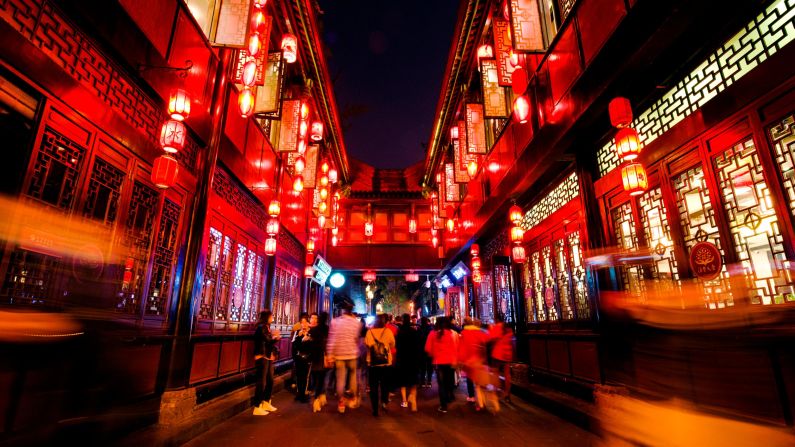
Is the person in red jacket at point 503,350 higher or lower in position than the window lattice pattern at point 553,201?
lower

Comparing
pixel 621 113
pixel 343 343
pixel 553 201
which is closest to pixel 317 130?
pixel 553 201

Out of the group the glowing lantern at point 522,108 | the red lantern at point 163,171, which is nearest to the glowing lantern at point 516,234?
the glowing lantern at point 522,108

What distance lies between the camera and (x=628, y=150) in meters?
5.28

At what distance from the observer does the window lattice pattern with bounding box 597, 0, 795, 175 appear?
396 centimetres

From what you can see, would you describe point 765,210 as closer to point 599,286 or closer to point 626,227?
point 626,227

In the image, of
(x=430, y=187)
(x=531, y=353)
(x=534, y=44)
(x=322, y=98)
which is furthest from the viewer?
(x=430, y=187)

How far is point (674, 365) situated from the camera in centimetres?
513

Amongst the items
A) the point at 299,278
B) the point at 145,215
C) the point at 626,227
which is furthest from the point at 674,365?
the point at 299,278

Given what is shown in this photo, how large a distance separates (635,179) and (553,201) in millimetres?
4274

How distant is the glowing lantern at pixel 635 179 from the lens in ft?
17.2

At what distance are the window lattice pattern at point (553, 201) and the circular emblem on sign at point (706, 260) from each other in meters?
3.08

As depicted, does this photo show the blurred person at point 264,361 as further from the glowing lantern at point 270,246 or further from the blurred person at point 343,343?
the glowing lantern at point 270,246

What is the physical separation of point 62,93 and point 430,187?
1896 cm

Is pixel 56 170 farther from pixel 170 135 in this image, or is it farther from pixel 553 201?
pixel 553 201
